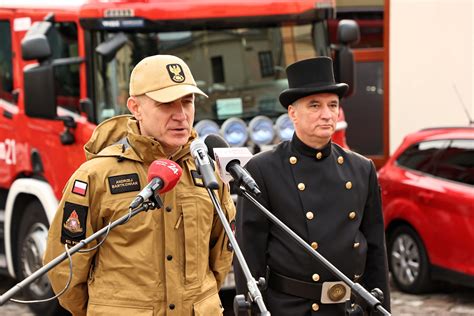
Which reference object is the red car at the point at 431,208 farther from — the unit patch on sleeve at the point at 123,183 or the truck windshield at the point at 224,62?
the unit patch on sleeve at the point at 123,183

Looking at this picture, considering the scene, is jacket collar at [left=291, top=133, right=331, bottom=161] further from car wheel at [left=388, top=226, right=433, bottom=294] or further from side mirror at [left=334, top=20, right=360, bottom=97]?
car wheel at [left=388, top=226, right=433, bottom=294]

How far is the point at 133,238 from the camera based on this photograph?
167 inches

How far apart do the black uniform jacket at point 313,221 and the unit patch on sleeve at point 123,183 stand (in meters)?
0.73

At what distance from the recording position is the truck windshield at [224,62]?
9023mm

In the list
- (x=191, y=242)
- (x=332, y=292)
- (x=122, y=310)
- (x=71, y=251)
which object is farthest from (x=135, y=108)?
(x=332, y=292)

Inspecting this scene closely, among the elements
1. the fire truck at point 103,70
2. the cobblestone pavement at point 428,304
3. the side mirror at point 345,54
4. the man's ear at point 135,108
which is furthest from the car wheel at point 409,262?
the man's ear at point 135,108

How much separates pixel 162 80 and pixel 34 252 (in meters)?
5.57

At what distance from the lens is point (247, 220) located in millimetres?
4914

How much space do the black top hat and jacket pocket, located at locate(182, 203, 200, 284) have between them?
890 mm

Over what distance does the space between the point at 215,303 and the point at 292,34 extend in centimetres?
551

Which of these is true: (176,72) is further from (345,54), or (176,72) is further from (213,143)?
(345,54)

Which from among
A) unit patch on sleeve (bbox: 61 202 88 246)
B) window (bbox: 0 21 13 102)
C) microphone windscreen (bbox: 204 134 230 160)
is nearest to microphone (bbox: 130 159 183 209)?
microphone windscreen (bbox: 204 134 230 160)

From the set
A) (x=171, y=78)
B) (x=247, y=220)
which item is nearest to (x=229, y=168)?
(x=171, y=78)

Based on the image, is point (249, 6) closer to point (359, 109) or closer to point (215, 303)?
point (215, 303)
